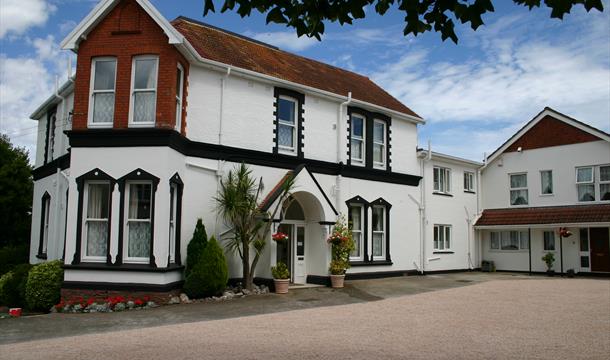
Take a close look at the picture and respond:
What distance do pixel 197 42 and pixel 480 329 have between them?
1270 cm

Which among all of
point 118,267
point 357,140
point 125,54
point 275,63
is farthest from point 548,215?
point 125,54

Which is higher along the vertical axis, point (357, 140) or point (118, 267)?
point (357, 140)

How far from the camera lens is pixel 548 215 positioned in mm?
26234

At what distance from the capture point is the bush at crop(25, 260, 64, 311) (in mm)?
14664

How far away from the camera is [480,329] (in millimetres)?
11562

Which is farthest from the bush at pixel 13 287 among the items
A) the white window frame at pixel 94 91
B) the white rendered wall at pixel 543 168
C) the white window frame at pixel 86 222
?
the white rendered wall at pixel 543 168

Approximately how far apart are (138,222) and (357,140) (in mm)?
10055

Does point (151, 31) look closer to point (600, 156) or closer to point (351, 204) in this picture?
point (351, 204)

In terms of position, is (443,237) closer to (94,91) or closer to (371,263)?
(371,263)

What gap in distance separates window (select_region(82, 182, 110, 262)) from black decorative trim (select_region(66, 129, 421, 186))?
4.26 ft

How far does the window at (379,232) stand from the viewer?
73.1 feet

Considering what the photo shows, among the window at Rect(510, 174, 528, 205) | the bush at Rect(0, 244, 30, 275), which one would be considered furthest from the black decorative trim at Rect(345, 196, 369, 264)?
the bush at Rect(0, 244, 30, 275)

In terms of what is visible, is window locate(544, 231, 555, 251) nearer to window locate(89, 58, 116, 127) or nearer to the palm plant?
the palm plant

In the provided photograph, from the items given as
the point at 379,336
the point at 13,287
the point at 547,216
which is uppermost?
the point at 547,216
